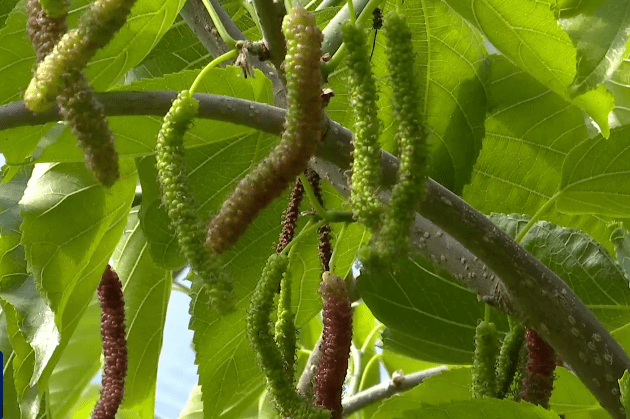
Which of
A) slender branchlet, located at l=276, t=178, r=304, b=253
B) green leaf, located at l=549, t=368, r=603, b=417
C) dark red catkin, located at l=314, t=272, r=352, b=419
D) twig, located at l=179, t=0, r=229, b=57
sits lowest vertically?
green leaf, located at l=549, t=368, r=603, b=417

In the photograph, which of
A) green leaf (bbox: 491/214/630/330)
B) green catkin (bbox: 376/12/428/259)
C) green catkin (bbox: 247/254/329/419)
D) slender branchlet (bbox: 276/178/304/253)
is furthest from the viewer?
green leaf (bbox: 491/214/630/330)

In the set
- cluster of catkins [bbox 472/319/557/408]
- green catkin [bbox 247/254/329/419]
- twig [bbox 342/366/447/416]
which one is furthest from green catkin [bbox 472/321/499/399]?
twig [bbox 342/366/447/416]

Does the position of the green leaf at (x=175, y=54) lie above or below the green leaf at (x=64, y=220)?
above

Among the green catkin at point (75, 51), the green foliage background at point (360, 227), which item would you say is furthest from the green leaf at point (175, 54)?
the green catkin at point (75, 51)

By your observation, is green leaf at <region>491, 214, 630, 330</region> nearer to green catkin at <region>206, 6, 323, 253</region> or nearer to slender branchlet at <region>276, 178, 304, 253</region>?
slender branchlet at <region>276, 178, 304, 253</region>

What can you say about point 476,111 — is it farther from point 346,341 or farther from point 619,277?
point 346,341

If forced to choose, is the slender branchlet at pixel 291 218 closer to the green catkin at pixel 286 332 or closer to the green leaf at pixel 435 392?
the green catkin at pixel 286 332

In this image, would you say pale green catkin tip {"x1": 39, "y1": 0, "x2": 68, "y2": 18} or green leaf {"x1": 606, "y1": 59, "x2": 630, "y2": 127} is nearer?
pale green catkin tip {"x1": 39, "y1": 0, "x2": 68, "y2": 18}
